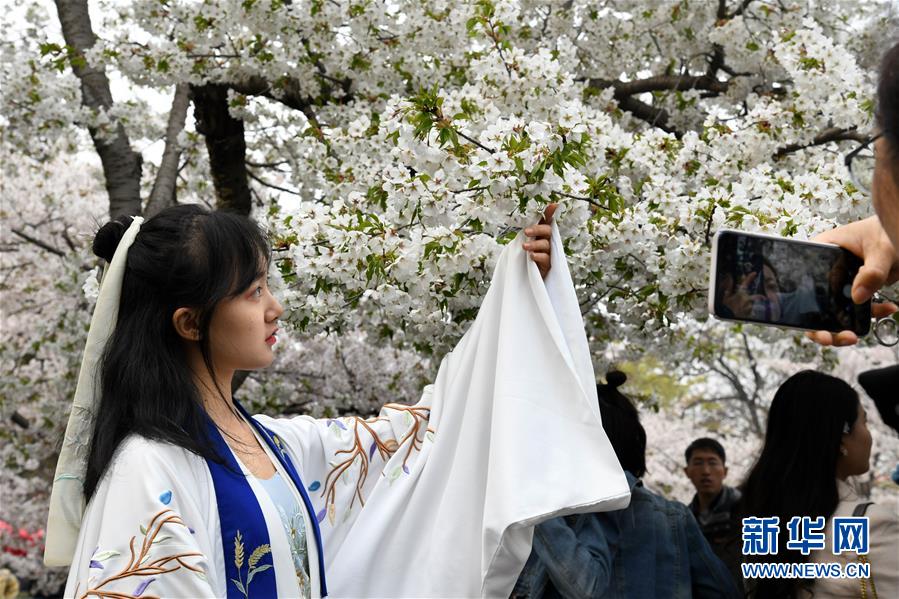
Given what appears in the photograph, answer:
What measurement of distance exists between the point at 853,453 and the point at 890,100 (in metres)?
2.05

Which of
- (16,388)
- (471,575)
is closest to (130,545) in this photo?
(471,575)

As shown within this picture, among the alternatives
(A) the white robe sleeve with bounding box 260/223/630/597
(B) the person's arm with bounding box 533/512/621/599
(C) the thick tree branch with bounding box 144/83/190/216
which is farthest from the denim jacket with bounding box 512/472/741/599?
(C) the thick tree branch with bounding box 144/83/190/216

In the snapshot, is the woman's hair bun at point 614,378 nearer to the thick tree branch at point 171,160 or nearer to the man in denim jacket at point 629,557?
the man in denim jacket at point 629,557

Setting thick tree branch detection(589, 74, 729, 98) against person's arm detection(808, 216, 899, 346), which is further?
thick tree branch detection(589, 74, 729, 98)

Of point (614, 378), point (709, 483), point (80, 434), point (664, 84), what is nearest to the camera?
point (80, 434)

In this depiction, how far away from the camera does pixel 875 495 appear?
435 inches

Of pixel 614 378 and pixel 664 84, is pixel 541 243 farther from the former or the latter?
pixel 664 84

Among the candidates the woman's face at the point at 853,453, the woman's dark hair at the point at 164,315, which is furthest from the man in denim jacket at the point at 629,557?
the woman's dark hair at the point at 164,315

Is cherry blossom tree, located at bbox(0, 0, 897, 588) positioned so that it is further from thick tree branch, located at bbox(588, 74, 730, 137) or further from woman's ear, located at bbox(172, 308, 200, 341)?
woman's ear, located at bbox(172, 308, 200, 341)

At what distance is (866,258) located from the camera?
1523 mm

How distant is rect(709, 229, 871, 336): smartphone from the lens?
1.53m

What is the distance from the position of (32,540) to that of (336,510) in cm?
830

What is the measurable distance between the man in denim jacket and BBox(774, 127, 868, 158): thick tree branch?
1.85 m

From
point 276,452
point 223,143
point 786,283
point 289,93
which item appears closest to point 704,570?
point 276,452
